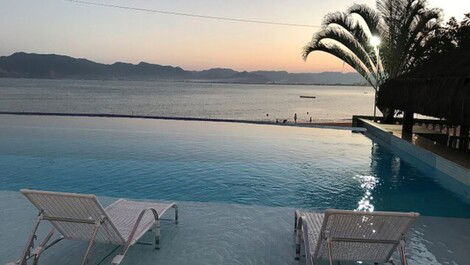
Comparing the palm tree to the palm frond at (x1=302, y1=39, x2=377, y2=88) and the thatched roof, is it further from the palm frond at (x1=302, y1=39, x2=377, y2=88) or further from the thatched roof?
the thatched roof

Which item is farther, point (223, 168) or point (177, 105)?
point (177, 105)

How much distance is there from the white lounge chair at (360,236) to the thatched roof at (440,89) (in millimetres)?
5685

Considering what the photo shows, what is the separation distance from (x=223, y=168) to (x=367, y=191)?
2834 mm

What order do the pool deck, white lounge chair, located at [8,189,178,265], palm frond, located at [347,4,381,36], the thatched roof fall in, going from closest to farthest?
1. white lounge chair, located at [8,189,178,265]
2. the pool deck
3. the thatched roof
4. palm frond, located at [347,4,381,36]

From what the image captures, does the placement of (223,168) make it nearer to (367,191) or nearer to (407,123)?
(367,191)

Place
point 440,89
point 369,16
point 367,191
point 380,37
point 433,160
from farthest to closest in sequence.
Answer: point 369,16 < point 380,37 < point 440,89 < point 433,160 < point 367,191

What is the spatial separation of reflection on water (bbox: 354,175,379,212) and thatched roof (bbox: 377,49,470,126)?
2214 mm

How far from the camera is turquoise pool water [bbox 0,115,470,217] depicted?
6.14 metres

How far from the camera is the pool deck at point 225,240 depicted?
348 cm

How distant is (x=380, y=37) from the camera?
15.2 m

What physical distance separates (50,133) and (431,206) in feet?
34.9

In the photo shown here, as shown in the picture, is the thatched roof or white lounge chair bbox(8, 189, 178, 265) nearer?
white lounge chair bbox(8, 189, 178, 265)

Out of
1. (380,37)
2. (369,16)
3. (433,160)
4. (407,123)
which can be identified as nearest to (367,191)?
(433,160)

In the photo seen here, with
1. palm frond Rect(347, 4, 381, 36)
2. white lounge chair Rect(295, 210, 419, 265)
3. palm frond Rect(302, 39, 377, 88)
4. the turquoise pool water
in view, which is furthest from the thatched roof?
white lounge chair Rect(295, 210, 419, 265)
